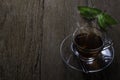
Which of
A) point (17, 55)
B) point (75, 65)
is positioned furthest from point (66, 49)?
point (17, 55)

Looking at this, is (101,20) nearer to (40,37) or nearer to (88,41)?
(88,41)

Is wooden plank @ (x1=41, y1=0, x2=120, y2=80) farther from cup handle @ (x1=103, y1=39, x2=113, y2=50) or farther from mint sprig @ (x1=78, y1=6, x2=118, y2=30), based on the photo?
mint sprig @ (x1=78, y1=6, x2=118, y2=30)

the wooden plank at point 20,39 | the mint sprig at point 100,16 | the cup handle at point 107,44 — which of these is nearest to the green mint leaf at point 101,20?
the mint sprig at point 100,16

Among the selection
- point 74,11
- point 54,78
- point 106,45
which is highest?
point 74,11

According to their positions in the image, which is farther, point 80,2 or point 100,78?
point 80,2

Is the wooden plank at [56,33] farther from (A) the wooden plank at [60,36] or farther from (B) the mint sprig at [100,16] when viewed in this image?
(B) the mint sprig at [100,16]

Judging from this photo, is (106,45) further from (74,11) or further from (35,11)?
(35,11)
